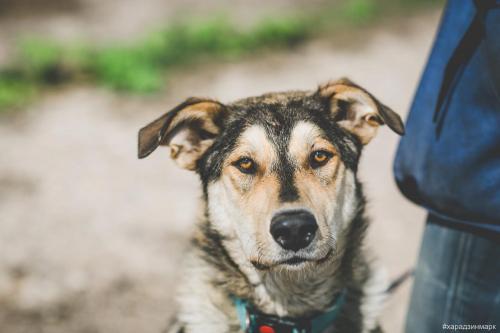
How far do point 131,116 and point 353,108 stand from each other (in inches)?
178

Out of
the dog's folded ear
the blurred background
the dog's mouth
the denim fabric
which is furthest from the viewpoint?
the blurred background

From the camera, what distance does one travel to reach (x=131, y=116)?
6.81m

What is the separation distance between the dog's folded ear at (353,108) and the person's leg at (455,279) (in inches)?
26.2

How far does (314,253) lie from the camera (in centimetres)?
241

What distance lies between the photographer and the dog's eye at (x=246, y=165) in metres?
2.78

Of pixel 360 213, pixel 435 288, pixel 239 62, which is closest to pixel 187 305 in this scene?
pixel 360 213

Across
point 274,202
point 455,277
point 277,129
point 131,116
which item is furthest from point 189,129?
point 131,116

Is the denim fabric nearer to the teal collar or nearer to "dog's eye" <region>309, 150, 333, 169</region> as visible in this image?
"dog's eye" <region>309, 150, 333, 169</region>

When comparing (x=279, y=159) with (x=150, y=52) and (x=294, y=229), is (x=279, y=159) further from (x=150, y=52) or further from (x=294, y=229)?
(x=150, y=52)

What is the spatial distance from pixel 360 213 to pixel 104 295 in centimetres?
255

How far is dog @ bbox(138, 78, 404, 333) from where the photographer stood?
2598 millimetres

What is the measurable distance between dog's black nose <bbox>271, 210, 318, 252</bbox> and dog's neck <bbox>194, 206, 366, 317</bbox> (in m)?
0.38

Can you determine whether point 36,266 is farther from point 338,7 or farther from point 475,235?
point 338,7

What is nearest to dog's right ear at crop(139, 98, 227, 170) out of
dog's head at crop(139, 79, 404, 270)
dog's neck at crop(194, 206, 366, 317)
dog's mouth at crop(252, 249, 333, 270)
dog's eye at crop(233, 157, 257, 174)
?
dog's head at crop(139, 79, 404, 270)
